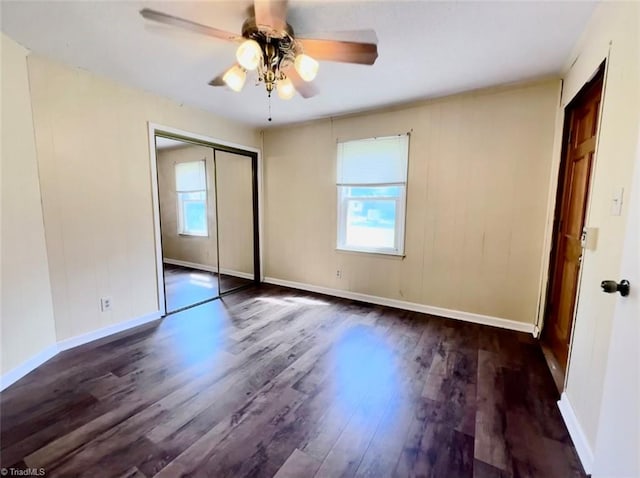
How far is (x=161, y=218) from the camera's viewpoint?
3236 mm

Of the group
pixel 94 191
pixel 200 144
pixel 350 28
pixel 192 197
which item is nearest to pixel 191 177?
pixel 192 197

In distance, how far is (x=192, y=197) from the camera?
3791 mm

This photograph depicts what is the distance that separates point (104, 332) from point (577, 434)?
12.0ft

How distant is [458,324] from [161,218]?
11.4 feet

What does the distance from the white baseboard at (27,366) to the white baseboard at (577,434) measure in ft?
11.4

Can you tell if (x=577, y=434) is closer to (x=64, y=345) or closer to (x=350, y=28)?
(x=350, y=28)

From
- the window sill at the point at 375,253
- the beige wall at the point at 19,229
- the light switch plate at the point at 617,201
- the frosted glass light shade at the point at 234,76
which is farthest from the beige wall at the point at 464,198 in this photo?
the beige wall at the point at 19,229

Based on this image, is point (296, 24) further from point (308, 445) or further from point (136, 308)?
point (136, 308)

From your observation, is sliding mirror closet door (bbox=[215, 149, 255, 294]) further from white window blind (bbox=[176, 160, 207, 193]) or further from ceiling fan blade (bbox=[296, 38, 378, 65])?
ceiling fan blade (bbox=[296, 38, 378, 65])

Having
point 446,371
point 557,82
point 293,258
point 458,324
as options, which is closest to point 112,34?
point 293,258

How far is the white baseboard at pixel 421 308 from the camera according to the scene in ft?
9.79

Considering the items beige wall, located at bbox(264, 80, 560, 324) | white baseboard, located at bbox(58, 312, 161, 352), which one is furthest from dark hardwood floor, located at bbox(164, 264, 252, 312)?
beige wall, located at bbox(264, 80, 560, 324)

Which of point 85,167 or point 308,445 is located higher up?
point 85,167

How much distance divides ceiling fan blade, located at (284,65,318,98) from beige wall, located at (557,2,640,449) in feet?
5.56
